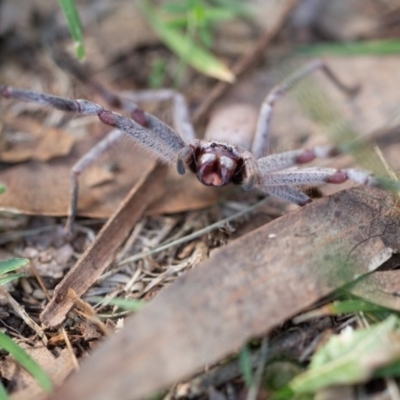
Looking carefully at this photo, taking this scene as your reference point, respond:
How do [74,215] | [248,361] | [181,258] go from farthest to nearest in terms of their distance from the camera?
[74,215] < [181,258] < [248,361]

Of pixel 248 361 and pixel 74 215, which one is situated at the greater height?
pixel 74 215

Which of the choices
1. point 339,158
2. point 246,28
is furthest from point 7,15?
point 339,158

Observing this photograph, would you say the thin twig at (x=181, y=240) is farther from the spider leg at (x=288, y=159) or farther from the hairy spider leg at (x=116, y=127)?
the hairy spider leg at (x=116, y=127)

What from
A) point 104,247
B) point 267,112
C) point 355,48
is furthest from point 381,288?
point 355,48

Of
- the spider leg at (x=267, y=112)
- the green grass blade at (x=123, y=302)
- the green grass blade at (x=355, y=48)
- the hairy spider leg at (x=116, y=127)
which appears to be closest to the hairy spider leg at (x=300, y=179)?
the spider leg at (x=267, y=112)

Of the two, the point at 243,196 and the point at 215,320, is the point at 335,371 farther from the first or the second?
the point at 243,196

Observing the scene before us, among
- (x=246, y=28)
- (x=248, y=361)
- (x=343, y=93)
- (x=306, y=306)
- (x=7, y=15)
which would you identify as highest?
(x=7, y=15)

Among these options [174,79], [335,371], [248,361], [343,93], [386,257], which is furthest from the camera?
[174,79]

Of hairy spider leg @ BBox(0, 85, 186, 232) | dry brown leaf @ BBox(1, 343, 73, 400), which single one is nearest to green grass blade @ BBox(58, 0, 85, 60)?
hairy spider leg @ BBox(0, 85, 186, 232)
